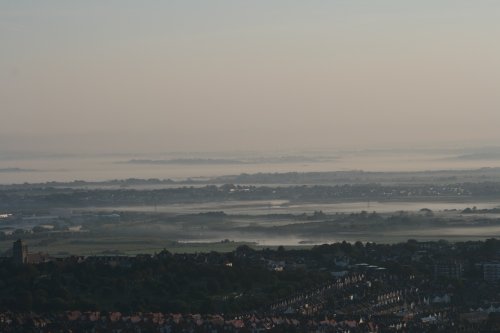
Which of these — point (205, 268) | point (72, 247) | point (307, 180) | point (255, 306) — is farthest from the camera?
point (307, 180)

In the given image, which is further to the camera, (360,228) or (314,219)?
(314,219)

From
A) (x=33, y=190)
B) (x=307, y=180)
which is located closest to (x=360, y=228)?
(x=33, y=190)

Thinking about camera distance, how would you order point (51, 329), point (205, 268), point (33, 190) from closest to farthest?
point (51, 329) → point (205, 268) → point (33, 190)

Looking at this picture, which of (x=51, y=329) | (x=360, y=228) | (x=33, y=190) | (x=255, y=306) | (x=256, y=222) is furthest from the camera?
(x=33, y=190)

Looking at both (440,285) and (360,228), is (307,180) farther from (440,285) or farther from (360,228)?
(440,285)

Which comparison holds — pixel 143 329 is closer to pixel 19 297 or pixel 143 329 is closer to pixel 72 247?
pixel 19 297

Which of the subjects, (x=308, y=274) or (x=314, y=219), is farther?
(x=314, y=219)

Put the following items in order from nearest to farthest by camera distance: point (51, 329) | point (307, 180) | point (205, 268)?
1. point (51, 329)
2. point (205, 268)
3. point (307, 180)

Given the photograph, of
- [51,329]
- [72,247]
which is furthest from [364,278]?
[72,247]
